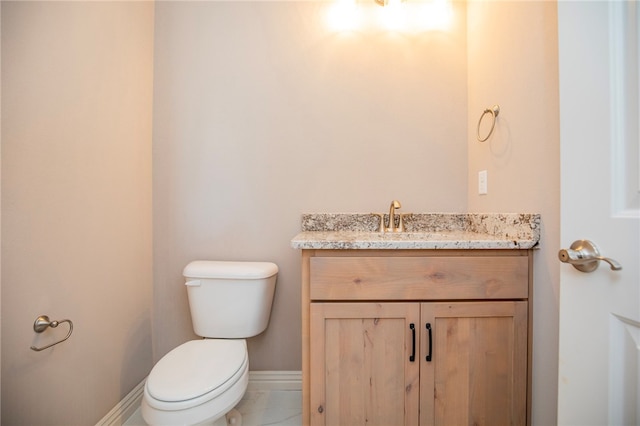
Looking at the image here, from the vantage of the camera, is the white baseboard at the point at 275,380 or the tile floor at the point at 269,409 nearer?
the tile floor at the point at 269,409

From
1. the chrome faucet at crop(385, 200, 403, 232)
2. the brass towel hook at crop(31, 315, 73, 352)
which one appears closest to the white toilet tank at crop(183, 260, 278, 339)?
the brass towel hook at crop(31, 315, 73, 352)

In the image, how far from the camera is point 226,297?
1.24 metres

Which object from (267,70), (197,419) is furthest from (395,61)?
(197,419)

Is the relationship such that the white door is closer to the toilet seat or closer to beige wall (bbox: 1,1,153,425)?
the toilet seat

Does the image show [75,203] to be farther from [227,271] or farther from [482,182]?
[482,182]

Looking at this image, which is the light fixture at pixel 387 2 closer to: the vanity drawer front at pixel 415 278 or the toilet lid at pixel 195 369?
the vanity drawer front at pixel 415 278

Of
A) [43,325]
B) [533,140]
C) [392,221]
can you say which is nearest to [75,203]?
[43,325]

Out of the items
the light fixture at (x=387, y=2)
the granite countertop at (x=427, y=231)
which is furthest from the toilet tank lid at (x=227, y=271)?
the light fixture at (x=387, y=2)

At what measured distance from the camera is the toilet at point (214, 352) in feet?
2.82

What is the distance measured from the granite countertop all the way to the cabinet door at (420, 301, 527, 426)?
0.72 ft

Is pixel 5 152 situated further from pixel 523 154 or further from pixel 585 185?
pixel 523 154

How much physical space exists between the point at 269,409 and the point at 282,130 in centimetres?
144

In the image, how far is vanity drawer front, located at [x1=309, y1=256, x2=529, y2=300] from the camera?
2.97ft

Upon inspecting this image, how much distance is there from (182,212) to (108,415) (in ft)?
3.12
